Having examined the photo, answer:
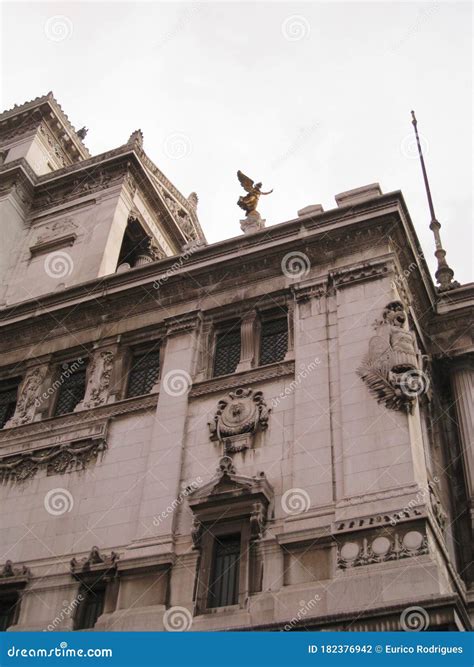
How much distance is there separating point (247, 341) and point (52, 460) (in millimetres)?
6529

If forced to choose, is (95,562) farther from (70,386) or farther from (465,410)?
(465,410)

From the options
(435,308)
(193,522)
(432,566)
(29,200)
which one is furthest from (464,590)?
(29,200)

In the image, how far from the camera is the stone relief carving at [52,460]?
24.2 metres

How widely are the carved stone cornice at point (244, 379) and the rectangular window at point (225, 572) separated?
4574 millimetres

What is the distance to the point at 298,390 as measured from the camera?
22359mm

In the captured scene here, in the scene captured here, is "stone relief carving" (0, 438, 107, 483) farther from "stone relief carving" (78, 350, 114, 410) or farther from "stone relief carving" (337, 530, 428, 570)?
"stone relief carving" (337, 530, 428, 570)

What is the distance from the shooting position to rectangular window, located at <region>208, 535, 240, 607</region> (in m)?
19.7

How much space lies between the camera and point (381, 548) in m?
18.5

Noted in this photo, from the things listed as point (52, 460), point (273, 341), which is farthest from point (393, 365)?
point (52, 460)

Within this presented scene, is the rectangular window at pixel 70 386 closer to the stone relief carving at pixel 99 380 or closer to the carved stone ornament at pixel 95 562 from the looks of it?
the stone relief carving at pixel 99 380

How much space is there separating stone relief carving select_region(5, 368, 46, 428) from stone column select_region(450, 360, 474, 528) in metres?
13.1

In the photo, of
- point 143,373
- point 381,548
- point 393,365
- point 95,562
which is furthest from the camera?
point 143,373

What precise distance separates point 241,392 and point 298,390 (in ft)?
5.63

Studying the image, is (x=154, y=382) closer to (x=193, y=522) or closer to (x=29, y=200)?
(x=193, y=522)
